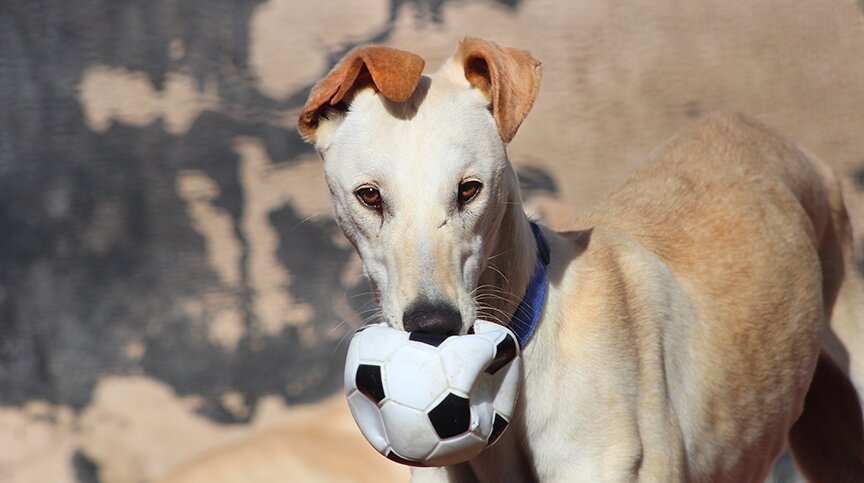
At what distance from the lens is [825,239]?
456 cm

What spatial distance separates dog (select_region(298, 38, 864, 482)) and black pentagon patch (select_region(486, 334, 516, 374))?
10 cm

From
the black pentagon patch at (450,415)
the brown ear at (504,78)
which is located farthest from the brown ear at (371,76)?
the black pentagon patch at (450,415)

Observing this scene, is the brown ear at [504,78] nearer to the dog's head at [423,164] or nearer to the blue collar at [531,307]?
the dog's head at [423,164]

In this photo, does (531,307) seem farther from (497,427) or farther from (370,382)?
(370,382)

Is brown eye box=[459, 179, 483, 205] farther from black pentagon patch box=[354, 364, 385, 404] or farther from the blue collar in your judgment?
black pentagon patch box=[354, 364, 385, 404]

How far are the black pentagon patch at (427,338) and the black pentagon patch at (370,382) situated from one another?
111 millimetres

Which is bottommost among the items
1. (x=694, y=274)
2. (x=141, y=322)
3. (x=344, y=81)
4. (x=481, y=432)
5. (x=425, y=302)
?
(x=141, y=322)

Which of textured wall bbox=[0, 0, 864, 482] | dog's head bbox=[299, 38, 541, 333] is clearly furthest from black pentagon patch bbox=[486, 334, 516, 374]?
textured wall bbox=[0, 0, 864, 482]

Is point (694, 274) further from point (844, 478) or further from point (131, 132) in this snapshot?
point (131, 132)

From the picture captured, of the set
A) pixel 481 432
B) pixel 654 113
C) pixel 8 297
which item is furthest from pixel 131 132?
pixel 481 432

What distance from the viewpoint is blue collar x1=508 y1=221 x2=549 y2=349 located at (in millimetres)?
3193

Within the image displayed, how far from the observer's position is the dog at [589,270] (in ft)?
9.82

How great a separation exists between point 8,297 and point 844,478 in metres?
3.83

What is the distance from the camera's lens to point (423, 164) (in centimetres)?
297
